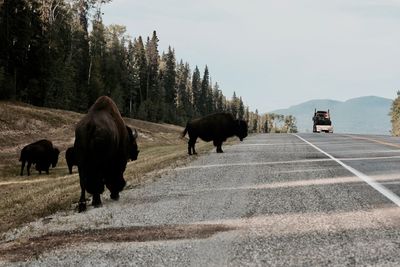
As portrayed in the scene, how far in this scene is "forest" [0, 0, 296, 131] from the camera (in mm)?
56344

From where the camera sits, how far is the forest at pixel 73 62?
2218 inches

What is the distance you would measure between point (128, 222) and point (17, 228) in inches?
63.2

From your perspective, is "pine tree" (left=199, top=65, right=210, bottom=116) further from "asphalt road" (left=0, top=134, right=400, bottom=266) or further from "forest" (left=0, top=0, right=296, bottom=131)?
"asphalt road" (left=0, top=134, right=400, bottom=266)

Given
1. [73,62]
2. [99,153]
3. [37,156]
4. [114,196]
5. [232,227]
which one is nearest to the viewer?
[232,227]

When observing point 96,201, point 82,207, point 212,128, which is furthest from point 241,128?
point 82,207

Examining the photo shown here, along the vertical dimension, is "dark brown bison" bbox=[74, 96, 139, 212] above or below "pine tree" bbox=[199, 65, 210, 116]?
below

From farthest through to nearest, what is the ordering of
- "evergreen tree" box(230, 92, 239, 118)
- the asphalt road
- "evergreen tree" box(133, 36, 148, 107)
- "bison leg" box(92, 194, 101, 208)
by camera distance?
"evergreen tree" box(230, 92, 239, 118), "evergreen tree" box(133, 36, 148, 107), "bison leg" box(92, 194, 101, 208), the asphalt road

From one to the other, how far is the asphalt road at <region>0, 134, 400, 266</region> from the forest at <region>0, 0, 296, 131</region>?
1721 inches

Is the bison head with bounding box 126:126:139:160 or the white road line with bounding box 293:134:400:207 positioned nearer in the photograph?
the white road line with bounding box 293:134:400:207

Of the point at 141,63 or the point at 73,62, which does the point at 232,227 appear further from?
the point at 141,63

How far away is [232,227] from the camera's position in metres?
6.03

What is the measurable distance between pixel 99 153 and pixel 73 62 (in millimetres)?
62242

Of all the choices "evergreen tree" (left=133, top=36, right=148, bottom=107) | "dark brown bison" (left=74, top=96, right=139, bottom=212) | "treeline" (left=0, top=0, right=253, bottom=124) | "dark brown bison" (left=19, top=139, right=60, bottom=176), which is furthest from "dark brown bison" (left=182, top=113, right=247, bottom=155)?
"evergreen tree" (left=133, top=36, right=148, bottom=107)

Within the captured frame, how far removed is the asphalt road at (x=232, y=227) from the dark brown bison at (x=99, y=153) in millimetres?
347
